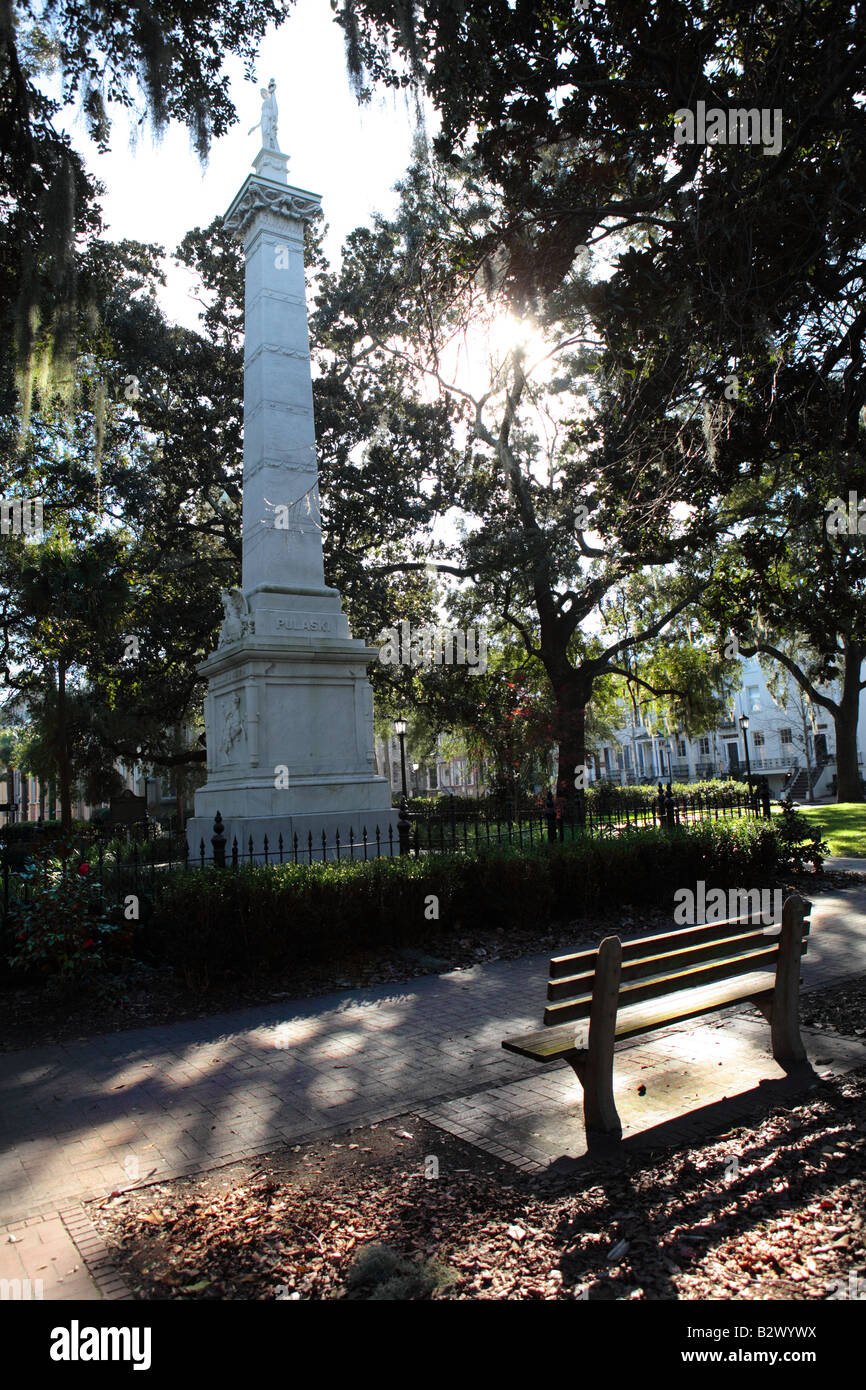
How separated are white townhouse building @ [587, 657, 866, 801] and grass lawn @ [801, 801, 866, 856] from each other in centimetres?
1808

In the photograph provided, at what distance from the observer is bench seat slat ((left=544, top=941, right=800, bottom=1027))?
438 cm

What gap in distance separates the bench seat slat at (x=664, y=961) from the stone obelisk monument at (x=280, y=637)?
6938 millimetres

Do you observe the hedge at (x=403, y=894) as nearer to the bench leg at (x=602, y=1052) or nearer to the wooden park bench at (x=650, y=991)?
the wooden park bench at (x=650, y=991)

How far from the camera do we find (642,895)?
37.4 feet

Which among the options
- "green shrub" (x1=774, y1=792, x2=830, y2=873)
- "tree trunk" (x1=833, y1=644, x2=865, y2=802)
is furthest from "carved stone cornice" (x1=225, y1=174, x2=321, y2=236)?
"tree trunk" (x1=833, y1=644, x2=865, y2=802)

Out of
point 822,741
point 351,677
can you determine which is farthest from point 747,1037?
point 822,741

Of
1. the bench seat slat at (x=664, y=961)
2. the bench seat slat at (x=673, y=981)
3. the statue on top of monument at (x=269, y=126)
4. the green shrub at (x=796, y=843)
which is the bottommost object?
the green shrub at (x=796, y=843)

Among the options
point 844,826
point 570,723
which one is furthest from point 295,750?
point 844,826

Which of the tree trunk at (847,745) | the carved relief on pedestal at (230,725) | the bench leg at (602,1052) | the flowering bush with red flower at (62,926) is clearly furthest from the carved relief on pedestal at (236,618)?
the tree trunk at (847,745)

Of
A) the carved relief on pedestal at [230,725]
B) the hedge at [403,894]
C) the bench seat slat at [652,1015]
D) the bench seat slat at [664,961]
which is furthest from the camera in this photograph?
the carved relief on pedestal at [230,725]

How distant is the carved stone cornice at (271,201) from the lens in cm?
1361

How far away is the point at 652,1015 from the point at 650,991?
8.6 inches

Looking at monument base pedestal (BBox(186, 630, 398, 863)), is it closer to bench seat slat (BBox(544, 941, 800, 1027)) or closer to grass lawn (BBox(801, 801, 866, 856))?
bench seat slat (BBox(544, 941, 800, 1027))
